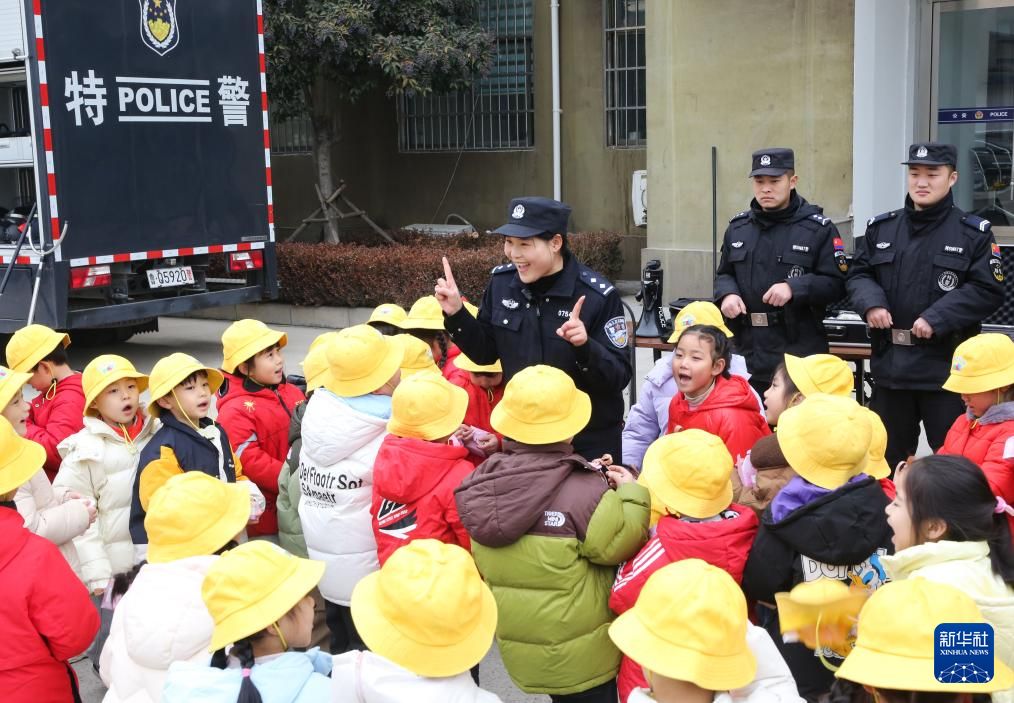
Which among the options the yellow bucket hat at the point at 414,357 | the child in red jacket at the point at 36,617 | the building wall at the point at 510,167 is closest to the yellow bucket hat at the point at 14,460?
the child in red jacket at the point at 36,617

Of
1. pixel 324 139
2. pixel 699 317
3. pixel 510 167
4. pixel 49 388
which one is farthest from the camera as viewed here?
pixel 510 167

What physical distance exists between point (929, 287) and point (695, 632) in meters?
3.51

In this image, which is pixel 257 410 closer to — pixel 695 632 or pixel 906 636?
pixel 695 632

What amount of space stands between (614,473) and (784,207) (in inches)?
96.7

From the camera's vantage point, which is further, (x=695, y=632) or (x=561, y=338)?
(x=561, y=338)

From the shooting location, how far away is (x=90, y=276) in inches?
377

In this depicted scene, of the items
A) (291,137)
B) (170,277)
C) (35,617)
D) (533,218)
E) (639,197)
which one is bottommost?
(35,617)

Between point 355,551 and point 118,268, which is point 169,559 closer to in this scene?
point 355,551

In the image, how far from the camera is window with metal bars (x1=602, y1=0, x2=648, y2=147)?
14289mm

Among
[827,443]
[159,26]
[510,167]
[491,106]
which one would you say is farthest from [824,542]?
[491,106]

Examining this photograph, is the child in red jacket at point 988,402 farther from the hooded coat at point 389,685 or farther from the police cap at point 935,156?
the hooded coat at point 389,685

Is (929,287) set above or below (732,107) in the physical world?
below

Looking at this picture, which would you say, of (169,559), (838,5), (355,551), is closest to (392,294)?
(838,5)

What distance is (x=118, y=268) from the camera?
9.91 meters
